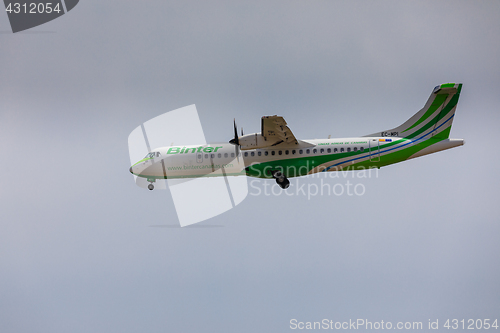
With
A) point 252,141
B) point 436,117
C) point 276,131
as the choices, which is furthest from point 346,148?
point 436,117

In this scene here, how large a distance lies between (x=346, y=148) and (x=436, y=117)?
6.56m

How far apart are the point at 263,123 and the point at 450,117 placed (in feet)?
42.7

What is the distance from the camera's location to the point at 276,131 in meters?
24.4

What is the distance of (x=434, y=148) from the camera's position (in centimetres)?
2542

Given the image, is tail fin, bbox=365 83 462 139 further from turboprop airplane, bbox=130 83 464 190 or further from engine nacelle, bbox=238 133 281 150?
engine nacelle, bbox=238 133 281 150

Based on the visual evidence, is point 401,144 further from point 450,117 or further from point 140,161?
point 140,161

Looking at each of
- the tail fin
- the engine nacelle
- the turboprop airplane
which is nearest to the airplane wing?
the turboprop airplane

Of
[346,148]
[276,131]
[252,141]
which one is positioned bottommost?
[346,148]

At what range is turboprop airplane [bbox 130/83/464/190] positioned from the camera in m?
25.3

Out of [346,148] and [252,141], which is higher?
[252,141]

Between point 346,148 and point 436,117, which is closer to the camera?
point 346,148

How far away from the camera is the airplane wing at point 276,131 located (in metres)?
23.4

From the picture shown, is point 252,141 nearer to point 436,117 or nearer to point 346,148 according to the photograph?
point 346,148

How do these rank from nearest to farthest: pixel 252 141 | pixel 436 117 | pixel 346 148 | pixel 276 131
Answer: pixel 276 131 < pixel 252 141 < pixel 346 148 < pixel 436 117
